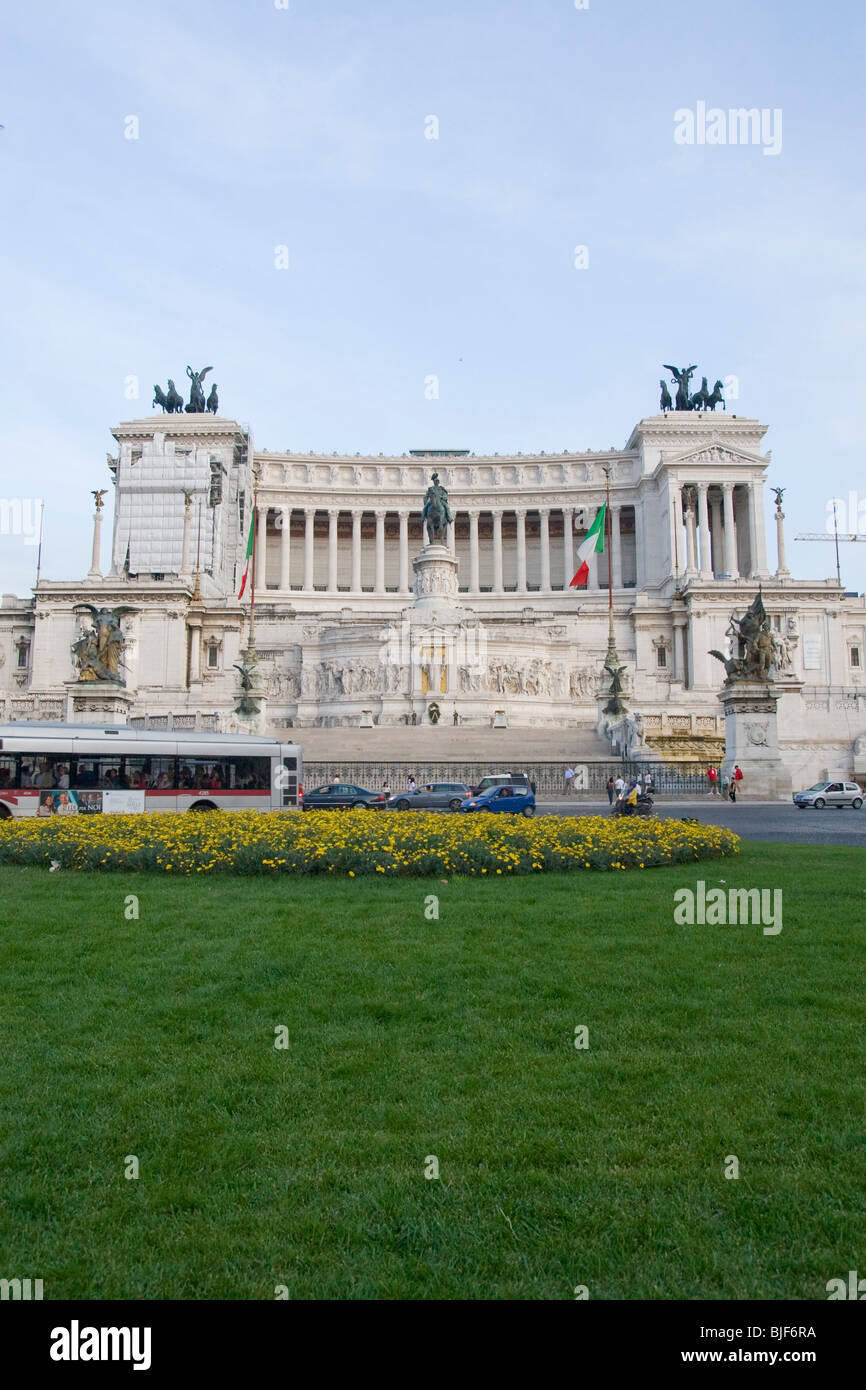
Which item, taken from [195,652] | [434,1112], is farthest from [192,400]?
[434,1112]

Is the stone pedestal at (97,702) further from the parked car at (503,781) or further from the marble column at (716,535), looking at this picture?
the marble column at (716,535)

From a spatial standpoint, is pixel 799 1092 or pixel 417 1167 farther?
pixel 799 1092

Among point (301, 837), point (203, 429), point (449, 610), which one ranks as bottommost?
point (301, 837)

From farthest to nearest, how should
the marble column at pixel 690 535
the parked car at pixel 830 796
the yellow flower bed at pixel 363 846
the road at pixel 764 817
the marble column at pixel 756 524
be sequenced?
the marble column at pixel 756 524
the marble column at pixel 690 535
the parked car at pixel 830 796
the road at pixel 764 817
the yellow flower bed at pixel 363 846

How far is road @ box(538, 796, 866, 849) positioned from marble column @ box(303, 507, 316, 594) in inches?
2521

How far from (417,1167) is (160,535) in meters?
83.7

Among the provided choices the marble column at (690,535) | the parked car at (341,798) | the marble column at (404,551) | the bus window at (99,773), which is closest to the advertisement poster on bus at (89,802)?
the bus window at (99,773)

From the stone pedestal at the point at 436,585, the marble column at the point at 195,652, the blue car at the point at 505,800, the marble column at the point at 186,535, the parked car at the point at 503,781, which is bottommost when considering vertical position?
the blue car at the point at 505,800

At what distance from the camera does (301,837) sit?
1474cm

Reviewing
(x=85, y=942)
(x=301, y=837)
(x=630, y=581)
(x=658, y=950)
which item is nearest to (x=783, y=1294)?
(x=658, y=950)

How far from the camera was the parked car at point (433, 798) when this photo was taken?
1122 inches

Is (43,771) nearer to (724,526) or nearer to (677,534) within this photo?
(677,534)
